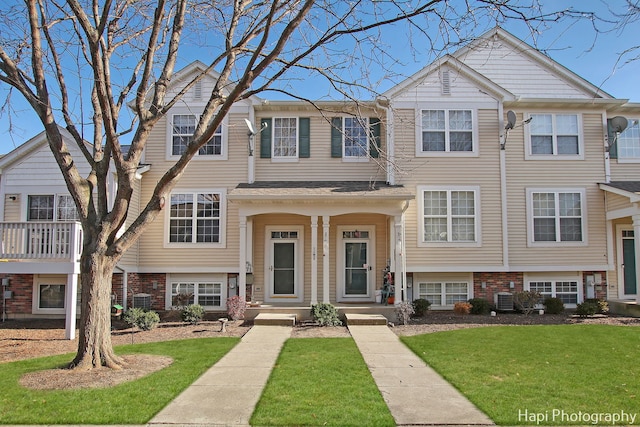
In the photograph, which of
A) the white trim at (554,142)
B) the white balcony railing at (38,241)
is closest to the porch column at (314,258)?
the white balcony railing at (38,241)

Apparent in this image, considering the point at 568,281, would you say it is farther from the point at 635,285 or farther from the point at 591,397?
the point at 591,397

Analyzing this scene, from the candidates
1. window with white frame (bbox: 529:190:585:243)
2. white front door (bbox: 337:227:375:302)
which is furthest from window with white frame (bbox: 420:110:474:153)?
white front door (bbox: 337:227:375:302)

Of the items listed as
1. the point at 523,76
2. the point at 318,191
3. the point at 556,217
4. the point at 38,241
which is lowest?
the point at 38,241

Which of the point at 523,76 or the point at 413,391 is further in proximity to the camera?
the point at 523,76

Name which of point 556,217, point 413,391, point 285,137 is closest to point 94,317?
point 413,391

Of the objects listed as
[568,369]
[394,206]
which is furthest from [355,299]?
[568,369]

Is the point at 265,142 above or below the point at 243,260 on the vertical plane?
above

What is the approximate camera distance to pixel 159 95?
8.30 metres

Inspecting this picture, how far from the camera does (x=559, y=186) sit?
15.2 m

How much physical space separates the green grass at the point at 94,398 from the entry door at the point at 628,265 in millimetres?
13130

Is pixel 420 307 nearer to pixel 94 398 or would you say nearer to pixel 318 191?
pixel 318 191

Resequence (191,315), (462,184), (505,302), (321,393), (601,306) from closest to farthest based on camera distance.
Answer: (321,393)
(191,315)
(601,306)
(505,302)
(462,184)

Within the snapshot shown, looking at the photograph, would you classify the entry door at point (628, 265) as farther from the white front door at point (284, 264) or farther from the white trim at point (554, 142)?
the white front door at point (284, 264)

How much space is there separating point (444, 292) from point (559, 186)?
4812 mm
